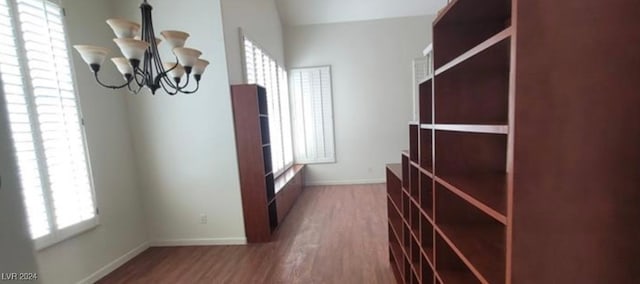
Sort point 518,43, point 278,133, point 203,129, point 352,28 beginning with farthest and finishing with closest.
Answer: point 352,28, point 278,133, point 203,129, point 518,43

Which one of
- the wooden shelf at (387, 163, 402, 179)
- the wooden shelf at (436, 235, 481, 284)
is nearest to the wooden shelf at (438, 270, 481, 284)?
the wooden shelf at (436, 235, 481, 284)

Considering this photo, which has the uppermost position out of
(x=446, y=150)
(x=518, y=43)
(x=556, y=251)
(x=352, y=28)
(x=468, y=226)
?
(x=352, y=28)

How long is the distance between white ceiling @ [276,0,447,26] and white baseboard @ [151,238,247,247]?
4199 mm

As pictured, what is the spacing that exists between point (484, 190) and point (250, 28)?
144 inches

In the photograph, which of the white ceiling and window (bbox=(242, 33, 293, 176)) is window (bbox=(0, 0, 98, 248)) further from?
the white ceiling

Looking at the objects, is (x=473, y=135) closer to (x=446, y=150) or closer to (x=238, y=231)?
(x=446, y=150)

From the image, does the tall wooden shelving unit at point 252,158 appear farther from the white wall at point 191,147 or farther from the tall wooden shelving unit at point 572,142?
the tall wooden shelving unit at point 572,142

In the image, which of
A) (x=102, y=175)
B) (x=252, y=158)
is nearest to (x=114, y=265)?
(x=102, y=175)

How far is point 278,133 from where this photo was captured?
4621 mm

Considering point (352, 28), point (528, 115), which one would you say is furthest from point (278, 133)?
point (528, 115)

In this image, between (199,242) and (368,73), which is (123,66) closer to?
(199,242)

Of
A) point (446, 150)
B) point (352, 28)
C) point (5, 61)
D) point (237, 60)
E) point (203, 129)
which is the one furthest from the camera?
point (352, 28)

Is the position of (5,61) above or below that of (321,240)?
above

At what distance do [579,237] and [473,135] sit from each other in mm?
580
